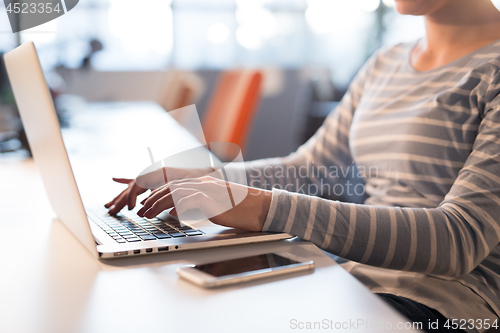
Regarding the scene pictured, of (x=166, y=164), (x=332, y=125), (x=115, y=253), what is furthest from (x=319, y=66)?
(x=115, y=253)

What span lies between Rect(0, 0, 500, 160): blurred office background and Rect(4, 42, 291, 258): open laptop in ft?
10.6

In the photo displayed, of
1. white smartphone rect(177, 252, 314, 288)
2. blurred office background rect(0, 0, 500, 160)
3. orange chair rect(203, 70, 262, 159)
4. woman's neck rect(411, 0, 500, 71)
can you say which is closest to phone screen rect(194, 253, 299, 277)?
white smartphone rect(177, 252, 314, 288)

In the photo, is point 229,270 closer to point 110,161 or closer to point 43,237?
point 43,237

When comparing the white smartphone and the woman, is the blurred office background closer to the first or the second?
the woman

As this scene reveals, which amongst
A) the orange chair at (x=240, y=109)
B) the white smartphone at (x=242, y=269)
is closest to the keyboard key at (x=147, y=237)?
the white smartphone at (x=242, y=269)

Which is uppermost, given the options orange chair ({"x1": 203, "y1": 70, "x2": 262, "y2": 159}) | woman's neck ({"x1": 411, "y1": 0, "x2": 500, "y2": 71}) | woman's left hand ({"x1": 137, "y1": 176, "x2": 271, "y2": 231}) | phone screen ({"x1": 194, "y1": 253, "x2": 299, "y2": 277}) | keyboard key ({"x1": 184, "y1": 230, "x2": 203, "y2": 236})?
woman's neck ({"x1": 411, "y1": 0, "x2": 500, "y2": 71})

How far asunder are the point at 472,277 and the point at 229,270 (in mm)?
453

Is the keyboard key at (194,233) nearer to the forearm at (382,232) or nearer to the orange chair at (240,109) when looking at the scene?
the forearm at (382,232)

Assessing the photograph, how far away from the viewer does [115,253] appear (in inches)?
20.0

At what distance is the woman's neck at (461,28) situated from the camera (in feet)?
2.72

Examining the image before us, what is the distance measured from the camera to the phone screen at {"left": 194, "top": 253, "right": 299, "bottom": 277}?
1.50 feet

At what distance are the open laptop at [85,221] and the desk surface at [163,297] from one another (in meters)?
0.01

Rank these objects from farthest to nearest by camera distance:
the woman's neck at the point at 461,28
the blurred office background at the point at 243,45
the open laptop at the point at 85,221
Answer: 1. the blurred office background at the point at 243,45
2. the woman's neck at the point at 461,28
3. the open laptop at the point at 85,221

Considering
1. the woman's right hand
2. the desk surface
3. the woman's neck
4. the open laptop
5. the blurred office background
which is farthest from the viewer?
the blurred office background
